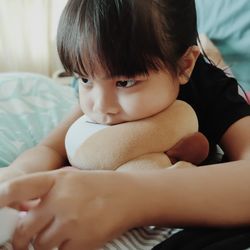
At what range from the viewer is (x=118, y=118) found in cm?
76

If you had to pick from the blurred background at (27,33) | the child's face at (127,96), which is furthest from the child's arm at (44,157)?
the blurred background at (27,33)

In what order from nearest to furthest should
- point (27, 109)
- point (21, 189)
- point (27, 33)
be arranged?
1. point (21, 189)
2. point (27, 109)
3. point (27, 33)

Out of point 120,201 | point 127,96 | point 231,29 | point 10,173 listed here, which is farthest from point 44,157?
point 231,29

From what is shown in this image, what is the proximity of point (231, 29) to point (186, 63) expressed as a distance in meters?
0.54

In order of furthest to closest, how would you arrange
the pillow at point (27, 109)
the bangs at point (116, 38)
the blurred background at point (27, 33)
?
1. the blurred background at point (27, 33)
2. the pillow at point (27, 109)
3. the bangs at point (116, 38)

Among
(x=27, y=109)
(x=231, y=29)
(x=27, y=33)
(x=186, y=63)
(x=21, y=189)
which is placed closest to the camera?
(x=21, y=189)

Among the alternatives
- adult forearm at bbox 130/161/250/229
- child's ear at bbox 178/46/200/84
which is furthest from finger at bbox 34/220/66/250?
child's ear at bbox 178/46/200/84

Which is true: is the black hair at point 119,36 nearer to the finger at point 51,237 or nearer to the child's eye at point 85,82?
the child's eye at point 85,82

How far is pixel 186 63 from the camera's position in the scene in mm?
819

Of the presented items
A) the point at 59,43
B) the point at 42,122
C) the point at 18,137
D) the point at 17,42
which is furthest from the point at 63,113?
the point at 17,42

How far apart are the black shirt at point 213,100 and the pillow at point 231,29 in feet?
1.02

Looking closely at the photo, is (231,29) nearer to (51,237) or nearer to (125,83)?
(125,83)

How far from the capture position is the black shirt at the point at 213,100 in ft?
2.84

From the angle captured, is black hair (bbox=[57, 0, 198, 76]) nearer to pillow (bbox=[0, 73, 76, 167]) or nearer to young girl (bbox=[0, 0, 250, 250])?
young girl (bbox=[0, 0, 250, 250])
